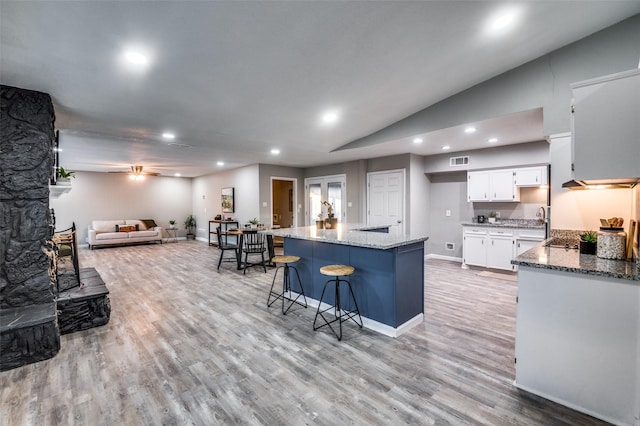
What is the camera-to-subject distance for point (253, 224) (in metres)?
7.25

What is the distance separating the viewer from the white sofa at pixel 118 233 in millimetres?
8750

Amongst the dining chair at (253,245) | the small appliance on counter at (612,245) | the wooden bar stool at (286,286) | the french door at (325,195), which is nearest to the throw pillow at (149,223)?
the french door at (325,195)

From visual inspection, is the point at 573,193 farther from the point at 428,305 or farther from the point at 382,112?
the point at 382,112

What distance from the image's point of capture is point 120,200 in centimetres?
991

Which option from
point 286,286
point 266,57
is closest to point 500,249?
point 286,286

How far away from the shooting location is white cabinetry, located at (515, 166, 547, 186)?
16.9 feet

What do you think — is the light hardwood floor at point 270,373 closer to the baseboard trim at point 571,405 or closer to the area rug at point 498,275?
the baseboard trim at point 571,405

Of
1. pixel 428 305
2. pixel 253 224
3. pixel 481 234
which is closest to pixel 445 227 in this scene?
pixel 481 234

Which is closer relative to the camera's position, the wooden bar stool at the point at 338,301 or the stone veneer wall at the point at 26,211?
the stone veneer wall at the point at 26,211

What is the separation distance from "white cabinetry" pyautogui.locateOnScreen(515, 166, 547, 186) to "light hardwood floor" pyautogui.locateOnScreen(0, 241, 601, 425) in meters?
2.63

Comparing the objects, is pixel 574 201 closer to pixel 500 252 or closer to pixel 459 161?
pixel 500 252

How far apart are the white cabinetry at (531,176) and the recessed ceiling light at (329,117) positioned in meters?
3.64

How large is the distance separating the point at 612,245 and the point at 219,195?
9628 millimetres

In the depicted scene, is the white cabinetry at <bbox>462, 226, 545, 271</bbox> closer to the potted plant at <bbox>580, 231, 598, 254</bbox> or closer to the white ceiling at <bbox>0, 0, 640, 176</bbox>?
the white ceiling at <bbox>0, 0, 640, 176</bbox>
